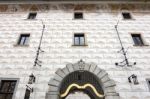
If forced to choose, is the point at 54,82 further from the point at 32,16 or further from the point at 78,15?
the point at 32,16

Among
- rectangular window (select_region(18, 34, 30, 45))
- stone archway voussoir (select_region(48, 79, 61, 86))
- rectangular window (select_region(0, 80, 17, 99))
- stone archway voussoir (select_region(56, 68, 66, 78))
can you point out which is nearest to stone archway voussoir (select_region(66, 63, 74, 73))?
stone archway voussoir (select_region(56, 68, 66, 78))

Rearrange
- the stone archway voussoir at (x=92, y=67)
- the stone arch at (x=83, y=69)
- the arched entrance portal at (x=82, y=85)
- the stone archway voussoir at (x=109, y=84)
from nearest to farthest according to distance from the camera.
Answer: the stone arch at (x=83, y=69) < the stone archway voussoir at (x=109, y=84) < the arched entrance portal at (x=82, y=85) < the stone archway voussoir at (x=92, y=67)

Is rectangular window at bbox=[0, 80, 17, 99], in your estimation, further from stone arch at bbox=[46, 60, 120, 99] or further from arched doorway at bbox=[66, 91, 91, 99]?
arched doorway at bbox=[66, 91, 91, 99]

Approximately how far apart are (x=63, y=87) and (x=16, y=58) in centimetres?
274

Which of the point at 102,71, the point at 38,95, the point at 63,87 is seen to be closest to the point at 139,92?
the point at 102,71

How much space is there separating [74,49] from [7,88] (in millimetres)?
3615

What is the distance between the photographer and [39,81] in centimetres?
721

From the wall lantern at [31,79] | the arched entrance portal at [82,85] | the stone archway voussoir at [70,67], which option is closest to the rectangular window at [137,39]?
the arched entrance portal at [82,85]

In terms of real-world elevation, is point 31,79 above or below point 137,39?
below

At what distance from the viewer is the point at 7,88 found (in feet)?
23.5

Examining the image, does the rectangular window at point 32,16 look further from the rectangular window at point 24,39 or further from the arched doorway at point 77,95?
the arched doorway at point 77,95

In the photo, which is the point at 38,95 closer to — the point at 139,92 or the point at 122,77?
the point at 122,77

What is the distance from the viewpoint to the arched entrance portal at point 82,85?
24.1ft

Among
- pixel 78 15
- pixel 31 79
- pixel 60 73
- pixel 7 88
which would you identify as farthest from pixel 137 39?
pixel 7 88
